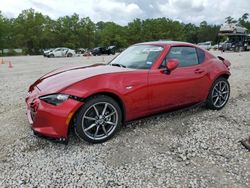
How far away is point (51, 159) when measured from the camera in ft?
9.69

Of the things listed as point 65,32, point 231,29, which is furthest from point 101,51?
point 65,32

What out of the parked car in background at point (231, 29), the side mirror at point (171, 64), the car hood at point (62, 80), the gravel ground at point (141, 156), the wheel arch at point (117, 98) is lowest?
the gravel ground at point (141, 156)

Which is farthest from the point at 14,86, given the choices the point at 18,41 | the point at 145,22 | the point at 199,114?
the point at 145,22

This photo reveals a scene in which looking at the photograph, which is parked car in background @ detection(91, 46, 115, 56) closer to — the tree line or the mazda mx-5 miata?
the tree line

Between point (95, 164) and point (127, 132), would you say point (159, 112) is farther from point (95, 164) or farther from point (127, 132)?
point (95, 164)

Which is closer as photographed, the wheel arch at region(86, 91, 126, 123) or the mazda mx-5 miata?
the mazda mx-5 miata

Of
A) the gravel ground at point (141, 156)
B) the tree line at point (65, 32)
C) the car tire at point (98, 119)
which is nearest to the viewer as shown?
the gravel ground at point (141, 156)

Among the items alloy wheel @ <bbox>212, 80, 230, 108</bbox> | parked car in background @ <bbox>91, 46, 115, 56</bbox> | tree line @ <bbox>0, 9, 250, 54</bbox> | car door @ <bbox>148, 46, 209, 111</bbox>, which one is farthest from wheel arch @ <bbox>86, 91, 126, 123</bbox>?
tree line @ <bbox>0, 9, 250, 54</bbox>

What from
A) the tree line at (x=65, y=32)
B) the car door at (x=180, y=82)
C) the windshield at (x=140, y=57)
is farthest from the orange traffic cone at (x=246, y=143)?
the tree line at (x=65, y=32)

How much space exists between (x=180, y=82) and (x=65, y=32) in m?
49.4

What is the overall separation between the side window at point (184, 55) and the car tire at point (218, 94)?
712 millimetres

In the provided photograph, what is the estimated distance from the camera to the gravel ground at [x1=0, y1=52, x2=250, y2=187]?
2557 millimetres

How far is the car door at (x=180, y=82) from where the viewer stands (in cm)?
367

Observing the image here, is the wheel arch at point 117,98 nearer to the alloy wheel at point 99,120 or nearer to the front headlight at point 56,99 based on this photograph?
the alloy wheel at point 99,120
